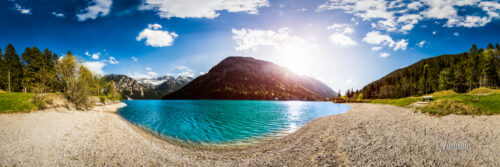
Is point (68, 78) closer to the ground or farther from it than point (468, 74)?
closer to the ground

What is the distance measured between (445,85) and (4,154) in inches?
4614

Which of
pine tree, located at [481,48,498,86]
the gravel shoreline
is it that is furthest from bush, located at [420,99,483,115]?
pine tree, located at [481,48,498,86]

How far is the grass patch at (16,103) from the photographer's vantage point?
19041 mm

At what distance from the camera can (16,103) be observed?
20.5 m

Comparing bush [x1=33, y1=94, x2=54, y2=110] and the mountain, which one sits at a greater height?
the mountain

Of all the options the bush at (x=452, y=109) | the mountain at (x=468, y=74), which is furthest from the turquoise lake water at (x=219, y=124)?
the mountain at (x=468, y=74)

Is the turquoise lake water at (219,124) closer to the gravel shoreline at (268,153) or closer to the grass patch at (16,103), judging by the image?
the gravel shoreline at (268,153)

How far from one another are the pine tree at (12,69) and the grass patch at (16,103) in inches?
1901

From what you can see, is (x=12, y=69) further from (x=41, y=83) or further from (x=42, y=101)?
(x=42, y=101)

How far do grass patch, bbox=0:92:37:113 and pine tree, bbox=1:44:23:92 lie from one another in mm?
48274

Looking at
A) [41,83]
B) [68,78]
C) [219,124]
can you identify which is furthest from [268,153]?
[41,83]

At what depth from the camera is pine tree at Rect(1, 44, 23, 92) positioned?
50741mm

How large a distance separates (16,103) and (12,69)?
55.3m

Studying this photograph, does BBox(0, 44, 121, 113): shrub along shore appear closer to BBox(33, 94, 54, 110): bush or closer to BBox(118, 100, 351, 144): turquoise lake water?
BBox(33, 94, 54, 110): bush
